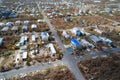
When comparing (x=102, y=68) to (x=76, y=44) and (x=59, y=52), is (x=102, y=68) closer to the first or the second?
(x=76, y=44)

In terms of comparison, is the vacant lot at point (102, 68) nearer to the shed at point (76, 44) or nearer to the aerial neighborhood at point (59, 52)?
the aerial neighborhood at point (59, 52)

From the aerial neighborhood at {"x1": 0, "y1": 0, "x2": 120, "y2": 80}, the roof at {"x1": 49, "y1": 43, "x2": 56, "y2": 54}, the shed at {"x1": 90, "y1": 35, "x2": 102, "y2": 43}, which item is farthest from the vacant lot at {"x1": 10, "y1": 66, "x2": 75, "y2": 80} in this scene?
the shed at {"x1": 90, "y1": 35, "x2": 102, "y2": 43}

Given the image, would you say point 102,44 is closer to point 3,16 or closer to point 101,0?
point 3,16

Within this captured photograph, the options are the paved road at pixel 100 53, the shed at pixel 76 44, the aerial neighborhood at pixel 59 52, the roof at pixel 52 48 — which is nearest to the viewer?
the aerial neighborhood at pixel 59 52

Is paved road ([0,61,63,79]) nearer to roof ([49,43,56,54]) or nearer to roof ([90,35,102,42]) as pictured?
roof ([49,43,56,54])

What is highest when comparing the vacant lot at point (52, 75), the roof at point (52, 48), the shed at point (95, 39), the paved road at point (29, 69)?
the roof at point (52, 48)

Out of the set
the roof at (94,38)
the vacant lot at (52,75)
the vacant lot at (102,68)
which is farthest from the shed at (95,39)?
the vacant lot at (52,75)

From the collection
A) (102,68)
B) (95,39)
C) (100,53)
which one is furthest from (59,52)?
(95,39)

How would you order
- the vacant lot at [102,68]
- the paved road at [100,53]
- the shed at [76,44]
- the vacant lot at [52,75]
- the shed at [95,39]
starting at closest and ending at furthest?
the vacant lot at [52,75] → the vacant lot at [102,68] → the paved road at [100,53] → the shed at [76,44] → the shed at [95,39]

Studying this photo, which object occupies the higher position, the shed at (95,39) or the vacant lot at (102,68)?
the shed at (95,39)
